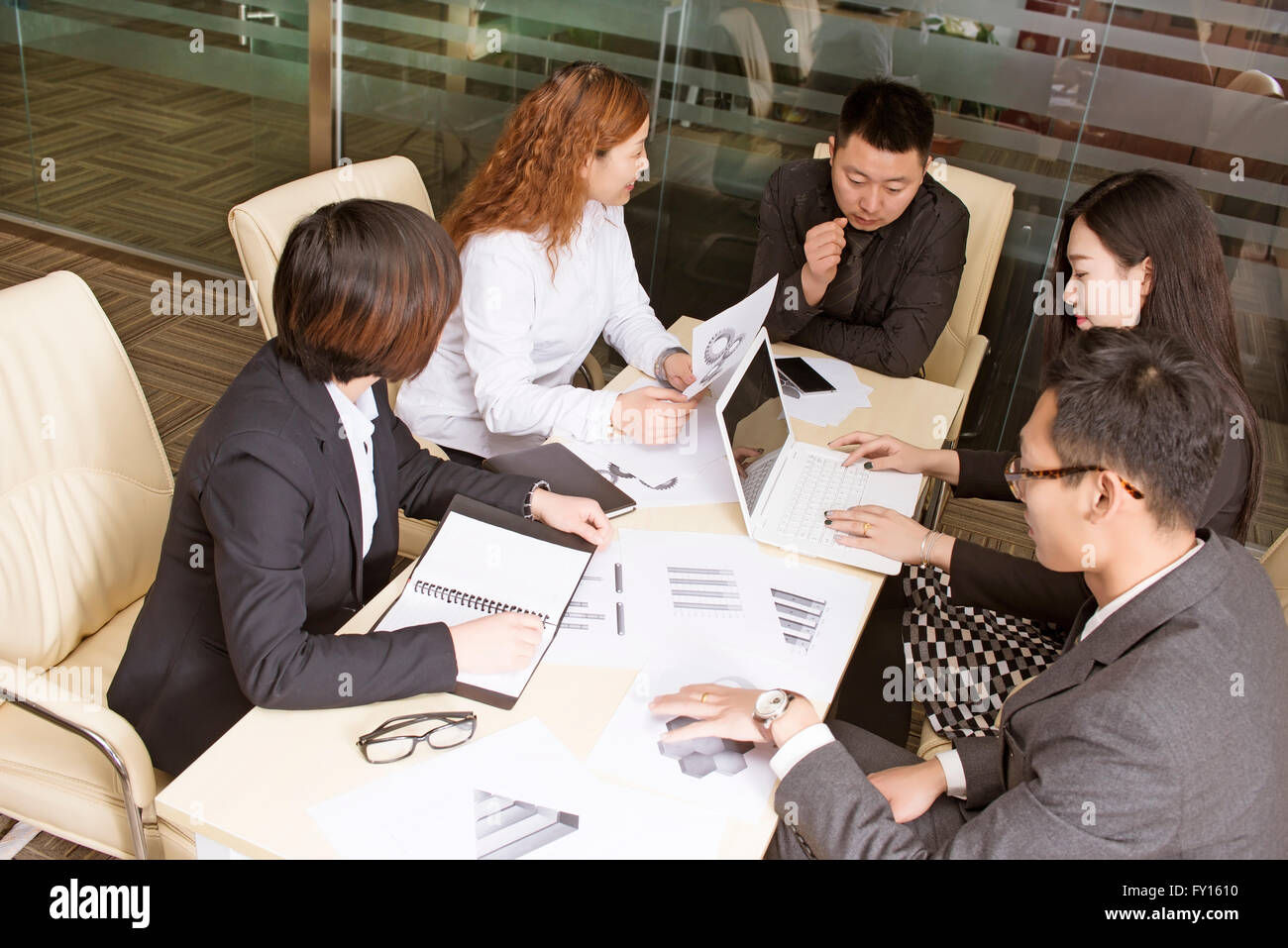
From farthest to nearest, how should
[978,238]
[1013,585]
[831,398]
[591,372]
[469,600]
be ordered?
[978,238] → [591,372] → [831,398] → [1013,585] → [469,600]

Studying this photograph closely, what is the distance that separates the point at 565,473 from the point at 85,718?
0.91 metres

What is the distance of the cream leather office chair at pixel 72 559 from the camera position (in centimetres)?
150

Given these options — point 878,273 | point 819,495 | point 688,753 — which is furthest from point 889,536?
point 878,273

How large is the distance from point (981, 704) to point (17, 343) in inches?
66.0

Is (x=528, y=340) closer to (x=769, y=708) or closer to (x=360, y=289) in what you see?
(x=360, y=289)

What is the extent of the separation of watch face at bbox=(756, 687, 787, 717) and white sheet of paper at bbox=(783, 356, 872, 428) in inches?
38.9

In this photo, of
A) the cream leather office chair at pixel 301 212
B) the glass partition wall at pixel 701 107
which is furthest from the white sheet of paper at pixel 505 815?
the glass partition wall at pixel 701 107

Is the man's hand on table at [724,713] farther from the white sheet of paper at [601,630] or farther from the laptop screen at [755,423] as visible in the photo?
the laptop screen at [755,423]

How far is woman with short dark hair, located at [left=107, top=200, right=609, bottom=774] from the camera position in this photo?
1.43 metres

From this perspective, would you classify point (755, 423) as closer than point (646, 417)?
Yes

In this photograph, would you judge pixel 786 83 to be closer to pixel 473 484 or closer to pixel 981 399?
Result: pixel 981 399

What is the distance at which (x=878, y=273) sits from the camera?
2832 mm

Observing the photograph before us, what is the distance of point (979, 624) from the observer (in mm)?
2111

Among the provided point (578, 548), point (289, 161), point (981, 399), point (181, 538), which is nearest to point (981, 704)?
point (578, 548)
